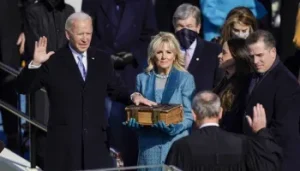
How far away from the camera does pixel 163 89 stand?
9195 millimetres

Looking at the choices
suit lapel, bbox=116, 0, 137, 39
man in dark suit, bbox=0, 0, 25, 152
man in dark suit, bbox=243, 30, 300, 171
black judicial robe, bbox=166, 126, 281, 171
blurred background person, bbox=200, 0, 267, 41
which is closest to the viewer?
black judicial robe, bbox=166, 126, 281, 171

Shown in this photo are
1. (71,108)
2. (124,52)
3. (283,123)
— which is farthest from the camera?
(124,52)

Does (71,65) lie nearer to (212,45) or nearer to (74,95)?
(74,95)

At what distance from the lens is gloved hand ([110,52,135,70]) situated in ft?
35.0

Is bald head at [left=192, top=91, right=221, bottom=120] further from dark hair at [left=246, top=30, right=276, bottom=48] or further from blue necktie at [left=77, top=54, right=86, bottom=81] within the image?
blue necktie at [left=77, top=54, right=86, bottom=81]

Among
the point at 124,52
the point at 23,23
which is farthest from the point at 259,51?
the point at 23,23

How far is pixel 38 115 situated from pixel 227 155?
10.6 ft

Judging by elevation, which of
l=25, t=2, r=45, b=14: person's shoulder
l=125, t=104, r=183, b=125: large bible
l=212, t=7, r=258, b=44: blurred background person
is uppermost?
l=25, t=2, r=45, b=14: person's shoulder

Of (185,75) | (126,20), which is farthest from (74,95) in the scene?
(126,20)

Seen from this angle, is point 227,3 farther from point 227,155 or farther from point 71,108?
point 227,155

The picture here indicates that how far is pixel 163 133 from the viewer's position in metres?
9.06

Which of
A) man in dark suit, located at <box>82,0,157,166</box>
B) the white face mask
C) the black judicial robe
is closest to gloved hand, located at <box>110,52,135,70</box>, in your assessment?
man in dark suit, located at <box>82,0,157,166</box>

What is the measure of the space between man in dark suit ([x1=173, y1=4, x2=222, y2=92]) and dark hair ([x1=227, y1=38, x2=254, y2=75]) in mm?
500

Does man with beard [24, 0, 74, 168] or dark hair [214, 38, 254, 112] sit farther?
man with beard [24, 0, 74, 168]
